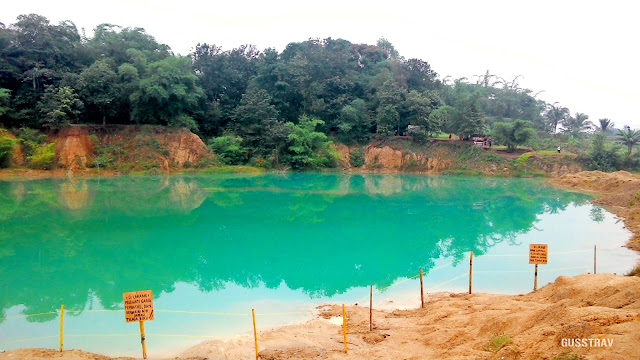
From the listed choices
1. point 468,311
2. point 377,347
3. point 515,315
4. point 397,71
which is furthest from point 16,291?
point 397,71

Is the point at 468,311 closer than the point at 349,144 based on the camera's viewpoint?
Yes

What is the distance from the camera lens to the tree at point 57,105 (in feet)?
117

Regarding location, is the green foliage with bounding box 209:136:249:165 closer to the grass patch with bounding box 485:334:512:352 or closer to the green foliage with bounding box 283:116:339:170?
A: the green foliage with bounding box 283:116:339:170

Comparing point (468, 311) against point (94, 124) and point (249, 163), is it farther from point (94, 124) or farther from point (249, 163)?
point (94, 124)

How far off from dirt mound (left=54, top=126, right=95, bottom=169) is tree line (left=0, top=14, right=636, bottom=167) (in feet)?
3.28

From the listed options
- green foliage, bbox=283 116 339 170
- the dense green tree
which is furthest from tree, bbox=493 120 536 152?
the dense green tree

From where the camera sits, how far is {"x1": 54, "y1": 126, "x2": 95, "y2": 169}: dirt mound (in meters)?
35.7

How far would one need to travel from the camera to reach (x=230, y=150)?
4094 cm

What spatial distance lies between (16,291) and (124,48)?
35529mm

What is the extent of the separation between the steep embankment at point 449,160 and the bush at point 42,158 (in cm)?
2456

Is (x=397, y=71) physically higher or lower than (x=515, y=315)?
higher

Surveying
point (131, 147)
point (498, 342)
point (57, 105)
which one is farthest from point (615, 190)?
point (57, 105)

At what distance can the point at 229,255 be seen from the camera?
15422 millimetres

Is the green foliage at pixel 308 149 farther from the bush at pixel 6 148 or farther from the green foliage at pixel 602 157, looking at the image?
the green foliage at pixel 602 157
